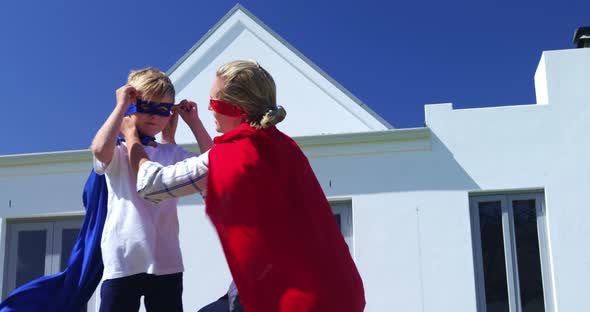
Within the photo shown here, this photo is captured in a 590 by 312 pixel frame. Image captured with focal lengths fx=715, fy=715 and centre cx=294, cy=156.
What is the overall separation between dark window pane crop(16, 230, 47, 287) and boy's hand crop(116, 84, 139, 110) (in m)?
5.63

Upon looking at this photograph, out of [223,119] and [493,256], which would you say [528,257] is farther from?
[223,119]

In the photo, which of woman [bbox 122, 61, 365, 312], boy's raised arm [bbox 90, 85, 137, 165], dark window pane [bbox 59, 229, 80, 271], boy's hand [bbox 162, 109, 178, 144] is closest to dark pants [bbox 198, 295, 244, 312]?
woman [bbox 122, 61, 365, 312]

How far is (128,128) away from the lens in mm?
2834

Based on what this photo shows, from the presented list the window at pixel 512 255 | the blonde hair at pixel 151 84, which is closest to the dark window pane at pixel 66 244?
the window at pixel 512 255

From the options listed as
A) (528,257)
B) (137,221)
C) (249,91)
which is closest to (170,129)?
(137,221)

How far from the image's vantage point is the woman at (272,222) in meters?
1.99

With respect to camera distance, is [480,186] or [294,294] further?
[480,186]

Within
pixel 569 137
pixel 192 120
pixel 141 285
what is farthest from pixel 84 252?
pixel 569 137

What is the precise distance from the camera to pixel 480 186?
7086mm

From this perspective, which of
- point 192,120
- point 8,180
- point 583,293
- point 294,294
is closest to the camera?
point 294,294

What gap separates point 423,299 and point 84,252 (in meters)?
4.62

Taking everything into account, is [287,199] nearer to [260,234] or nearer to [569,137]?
[260,234]

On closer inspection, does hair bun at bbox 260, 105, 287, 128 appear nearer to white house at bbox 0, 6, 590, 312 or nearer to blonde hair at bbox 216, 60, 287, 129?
blonde hair at bbox 216, 60, 287, 129

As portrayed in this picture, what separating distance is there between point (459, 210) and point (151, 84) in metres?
4.79
